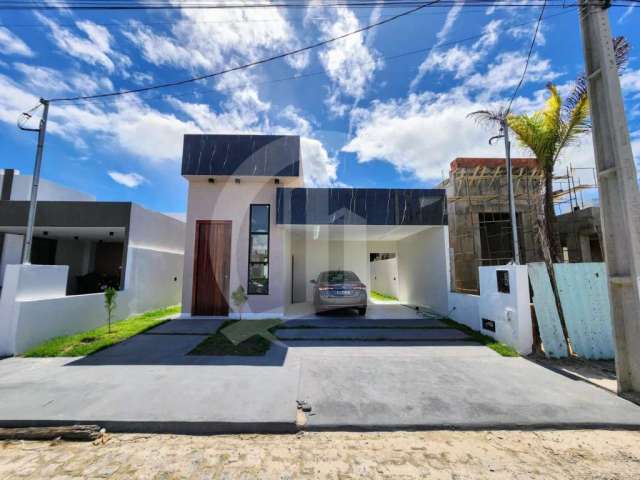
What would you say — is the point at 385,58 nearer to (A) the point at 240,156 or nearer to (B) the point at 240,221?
(A) the point at 240,156

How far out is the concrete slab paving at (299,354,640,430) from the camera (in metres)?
2.55

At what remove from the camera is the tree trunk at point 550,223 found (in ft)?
18.2

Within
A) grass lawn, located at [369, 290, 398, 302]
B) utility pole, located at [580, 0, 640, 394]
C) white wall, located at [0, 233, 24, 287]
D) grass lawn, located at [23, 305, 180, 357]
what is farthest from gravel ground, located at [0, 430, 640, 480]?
white wall, located at [0, 233, 24, 287]

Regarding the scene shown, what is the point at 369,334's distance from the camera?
5762 millimetres

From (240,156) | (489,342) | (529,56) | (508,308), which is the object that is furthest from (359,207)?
(529,56)

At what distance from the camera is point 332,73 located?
6738mm

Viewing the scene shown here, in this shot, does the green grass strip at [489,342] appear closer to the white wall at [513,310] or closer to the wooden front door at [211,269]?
the white wall at [513,310]

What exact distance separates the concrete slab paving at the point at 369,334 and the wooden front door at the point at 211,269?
2.39m

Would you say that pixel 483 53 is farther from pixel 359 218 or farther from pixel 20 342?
pixel 20 342

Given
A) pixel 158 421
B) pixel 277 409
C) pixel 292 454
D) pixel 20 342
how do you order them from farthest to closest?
pixel 20 342
pixel 277 409
pixel 158 421
pixel 292 454

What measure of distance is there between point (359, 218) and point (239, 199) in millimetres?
3382

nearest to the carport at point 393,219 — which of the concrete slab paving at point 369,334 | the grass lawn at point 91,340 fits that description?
the concrete slab paving at point 369,334

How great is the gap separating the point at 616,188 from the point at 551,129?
3.19 metres

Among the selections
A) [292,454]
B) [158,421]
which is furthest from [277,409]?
[158,421]
